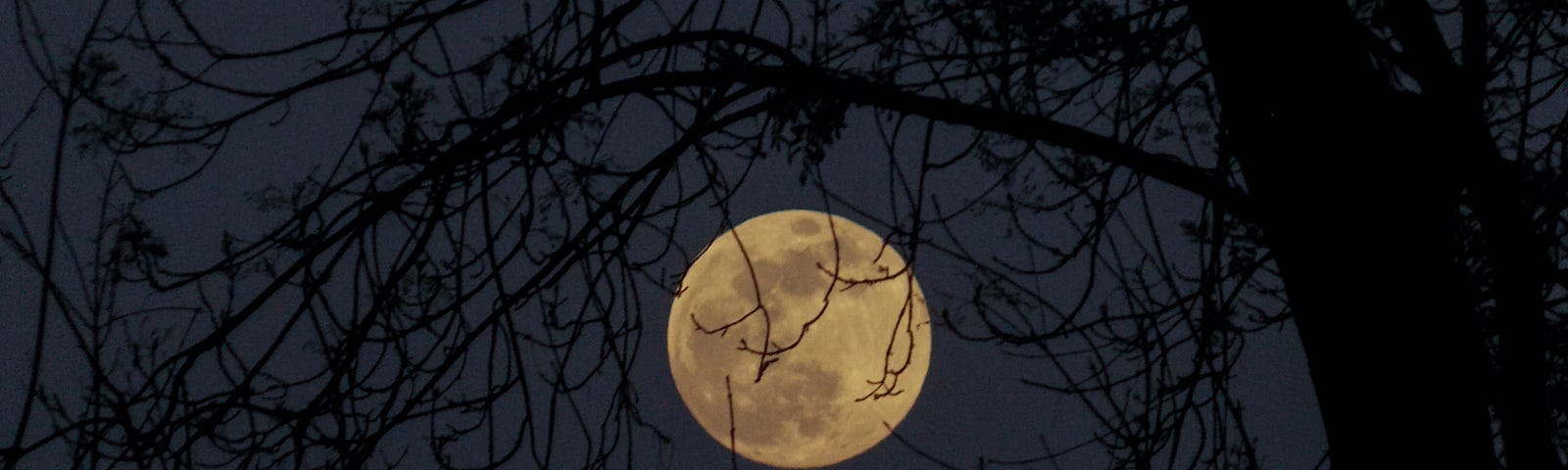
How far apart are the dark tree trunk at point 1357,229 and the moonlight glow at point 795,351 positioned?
4.57ft

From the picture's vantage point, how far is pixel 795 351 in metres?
6.13

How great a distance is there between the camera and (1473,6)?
3.40m

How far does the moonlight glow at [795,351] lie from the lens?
19.1 feet

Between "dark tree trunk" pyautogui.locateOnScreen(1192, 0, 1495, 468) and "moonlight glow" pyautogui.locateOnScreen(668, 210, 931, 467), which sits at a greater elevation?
"moonlight glow" pyautogui.locateOnScreen(668, 210, 931, 467)

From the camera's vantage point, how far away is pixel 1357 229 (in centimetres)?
354

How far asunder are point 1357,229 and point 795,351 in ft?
10.1

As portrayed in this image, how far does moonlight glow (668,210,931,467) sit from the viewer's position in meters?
5.83

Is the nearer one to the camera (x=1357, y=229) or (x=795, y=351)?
(x=1357, y=229)

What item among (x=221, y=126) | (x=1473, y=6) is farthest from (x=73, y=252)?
(x=1473, y=6)

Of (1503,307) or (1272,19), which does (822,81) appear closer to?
(1272,19)

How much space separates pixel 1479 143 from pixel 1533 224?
0.93 ft

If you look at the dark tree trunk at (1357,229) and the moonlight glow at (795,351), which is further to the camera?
the moonlight glow at (795,351)

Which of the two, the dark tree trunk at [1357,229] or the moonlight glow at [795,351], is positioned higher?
the moonlight glow at [795,351]

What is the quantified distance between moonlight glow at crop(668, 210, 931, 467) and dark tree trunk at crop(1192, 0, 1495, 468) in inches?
54.9
